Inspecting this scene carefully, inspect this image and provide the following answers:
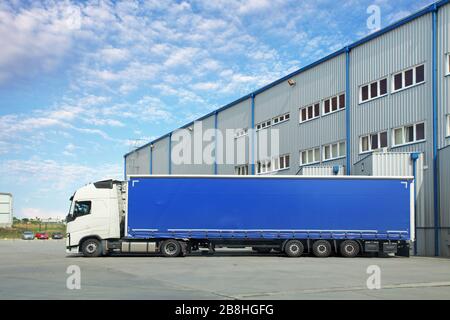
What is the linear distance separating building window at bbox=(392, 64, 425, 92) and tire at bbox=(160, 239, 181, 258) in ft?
42.2

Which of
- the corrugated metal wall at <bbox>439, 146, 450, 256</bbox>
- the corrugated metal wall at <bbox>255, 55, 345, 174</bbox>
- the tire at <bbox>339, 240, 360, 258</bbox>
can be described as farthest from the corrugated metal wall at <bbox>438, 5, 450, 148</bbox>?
the corrugated metal wall at <bbox>255, 55, 345, 174</bbox>

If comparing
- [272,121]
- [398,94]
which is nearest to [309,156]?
[272,121]

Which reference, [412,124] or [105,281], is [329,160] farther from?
[105,281]

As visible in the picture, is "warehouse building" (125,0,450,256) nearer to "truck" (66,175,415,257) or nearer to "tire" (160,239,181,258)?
"truck" (66,175,415,257)

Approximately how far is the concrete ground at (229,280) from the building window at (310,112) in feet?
46.4

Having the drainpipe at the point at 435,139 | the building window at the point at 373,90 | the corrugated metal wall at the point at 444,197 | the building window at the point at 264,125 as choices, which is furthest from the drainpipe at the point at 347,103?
the building window at the point at 264,125

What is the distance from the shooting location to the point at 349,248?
78.5ft

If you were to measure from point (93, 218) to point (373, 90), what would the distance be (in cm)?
1539

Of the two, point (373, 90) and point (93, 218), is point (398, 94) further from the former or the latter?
point (93, 218)

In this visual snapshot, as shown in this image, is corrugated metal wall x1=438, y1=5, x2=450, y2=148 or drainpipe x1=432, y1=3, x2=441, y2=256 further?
drainpipe x1=432, y1=3, x2=441, y2=256

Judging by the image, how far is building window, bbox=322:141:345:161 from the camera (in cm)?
3077

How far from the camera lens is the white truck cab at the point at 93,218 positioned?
2448 centimetres
